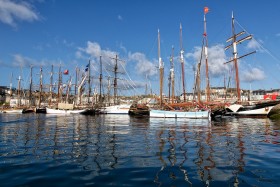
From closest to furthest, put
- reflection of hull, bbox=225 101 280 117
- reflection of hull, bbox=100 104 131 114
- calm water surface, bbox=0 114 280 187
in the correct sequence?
1. calm water surface, bbox=0 114 280 187
2. reflection of hull, bbox=225 101 280 117
3. reflection of hull, bbox=100 104 131 114

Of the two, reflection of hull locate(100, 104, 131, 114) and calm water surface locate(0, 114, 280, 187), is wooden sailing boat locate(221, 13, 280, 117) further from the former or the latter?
calm water surface locate(0, 114, 280, 187)

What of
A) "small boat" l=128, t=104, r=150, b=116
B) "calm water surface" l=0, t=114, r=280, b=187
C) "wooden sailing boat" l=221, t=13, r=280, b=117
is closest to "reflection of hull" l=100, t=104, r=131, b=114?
"small boat" l=128, t=104, r=150, b=116

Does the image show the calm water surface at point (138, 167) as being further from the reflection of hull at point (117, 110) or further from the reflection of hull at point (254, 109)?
the reflection of hull at point (117, 110)

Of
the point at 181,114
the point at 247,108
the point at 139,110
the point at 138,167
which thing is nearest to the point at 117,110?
the point at 139,110

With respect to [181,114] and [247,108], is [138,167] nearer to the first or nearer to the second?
[181,114]

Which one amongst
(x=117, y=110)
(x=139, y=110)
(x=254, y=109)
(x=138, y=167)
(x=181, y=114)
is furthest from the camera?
(x=117, y=110)

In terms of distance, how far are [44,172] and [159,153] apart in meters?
5.71

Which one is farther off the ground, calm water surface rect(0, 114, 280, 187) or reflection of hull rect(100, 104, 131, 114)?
reflection of hull rect(100, 104, 131, 114)

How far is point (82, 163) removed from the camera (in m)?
10.1

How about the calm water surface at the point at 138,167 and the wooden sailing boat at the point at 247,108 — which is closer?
the calm water surface at the point at 138,167

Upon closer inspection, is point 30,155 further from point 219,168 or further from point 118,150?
point 219,168

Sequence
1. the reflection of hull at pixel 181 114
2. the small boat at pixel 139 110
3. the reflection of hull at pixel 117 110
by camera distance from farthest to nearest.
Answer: the reflection of hull at pixel 117 110 < the small boat at pixel 139 110 < the reflection of hull at pixel 181 114

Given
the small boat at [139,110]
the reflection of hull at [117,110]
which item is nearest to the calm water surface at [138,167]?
the small boat at [139,110]

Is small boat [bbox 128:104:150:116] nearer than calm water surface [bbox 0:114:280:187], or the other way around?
calm water surface [bbox 0:114:280:187]
